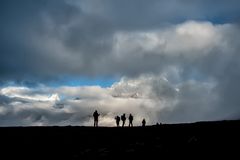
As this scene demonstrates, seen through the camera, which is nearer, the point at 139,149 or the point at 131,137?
the point at 139,149

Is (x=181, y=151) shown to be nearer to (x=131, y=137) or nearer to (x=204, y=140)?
(x=204, y=140)

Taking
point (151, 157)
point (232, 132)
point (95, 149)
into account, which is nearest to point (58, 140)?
point (95, 149)

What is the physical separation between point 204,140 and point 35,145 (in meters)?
18.6

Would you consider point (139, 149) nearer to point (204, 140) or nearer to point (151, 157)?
point (151, 157)

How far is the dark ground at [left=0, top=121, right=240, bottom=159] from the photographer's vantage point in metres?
34.7

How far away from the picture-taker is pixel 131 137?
142ft

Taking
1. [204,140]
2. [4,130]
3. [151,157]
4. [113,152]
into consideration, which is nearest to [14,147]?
[4,130]

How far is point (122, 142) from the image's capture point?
135 feet

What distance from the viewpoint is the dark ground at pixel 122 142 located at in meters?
34.7

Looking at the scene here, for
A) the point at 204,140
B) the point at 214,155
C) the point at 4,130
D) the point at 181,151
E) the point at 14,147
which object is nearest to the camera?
the point at 214,155

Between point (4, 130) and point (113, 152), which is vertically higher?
point (4, 130)

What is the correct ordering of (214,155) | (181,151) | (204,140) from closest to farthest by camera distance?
(214,155), (181,151), (204,140)

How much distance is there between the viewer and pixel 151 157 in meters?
33.8

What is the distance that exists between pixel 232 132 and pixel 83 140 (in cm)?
1621
